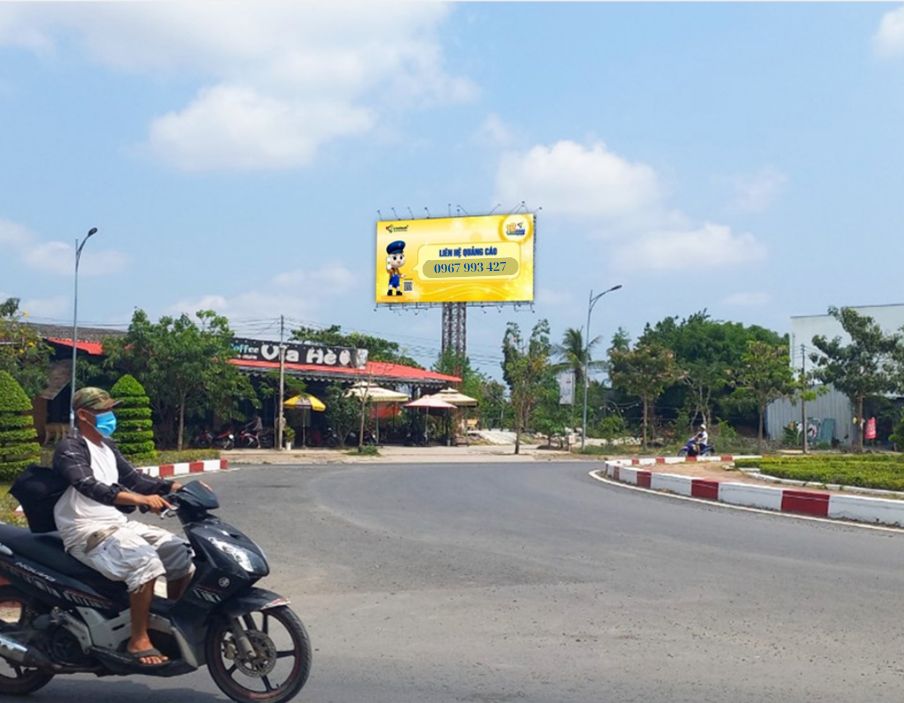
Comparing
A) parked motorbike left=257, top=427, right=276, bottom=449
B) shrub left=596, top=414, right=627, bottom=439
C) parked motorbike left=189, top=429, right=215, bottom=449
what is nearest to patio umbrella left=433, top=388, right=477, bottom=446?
parked motorbike left=257, top=427, right=276, bottom=449

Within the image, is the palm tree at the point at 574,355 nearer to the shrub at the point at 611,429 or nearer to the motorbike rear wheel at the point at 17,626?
the shrub at the point at 611,429

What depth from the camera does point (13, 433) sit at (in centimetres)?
1770

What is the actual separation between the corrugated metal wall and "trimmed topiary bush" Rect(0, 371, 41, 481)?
42.3 metres

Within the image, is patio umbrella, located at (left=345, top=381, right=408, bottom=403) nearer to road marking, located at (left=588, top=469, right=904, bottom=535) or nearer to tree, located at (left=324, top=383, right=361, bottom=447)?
tree, located at (left=324, top=383, right=361, bottom=447)

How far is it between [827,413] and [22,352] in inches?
1629

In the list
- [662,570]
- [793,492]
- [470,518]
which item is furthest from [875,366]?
[662,570]

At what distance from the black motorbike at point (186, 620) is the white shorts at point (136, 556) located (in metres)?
0.11

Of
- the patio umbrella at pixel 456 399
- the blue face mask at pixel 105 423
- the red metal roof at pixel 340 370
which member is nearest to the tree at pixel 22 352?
the red metal roof at pixel 340 370

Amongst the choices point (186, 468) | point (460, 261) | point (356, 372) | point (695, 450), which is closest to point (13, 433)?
point (186, 468)

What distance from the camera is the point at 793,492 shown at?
16266 mm

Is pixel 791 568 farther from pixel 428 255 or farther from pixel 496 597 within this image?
pixel 428 255

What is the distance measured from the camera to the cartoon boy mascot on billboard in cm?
4959

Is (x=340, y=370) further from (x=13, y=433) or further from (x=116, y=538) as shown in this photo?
(x=116, y=538)

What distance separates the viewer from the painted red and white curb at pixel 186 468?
21812mm
